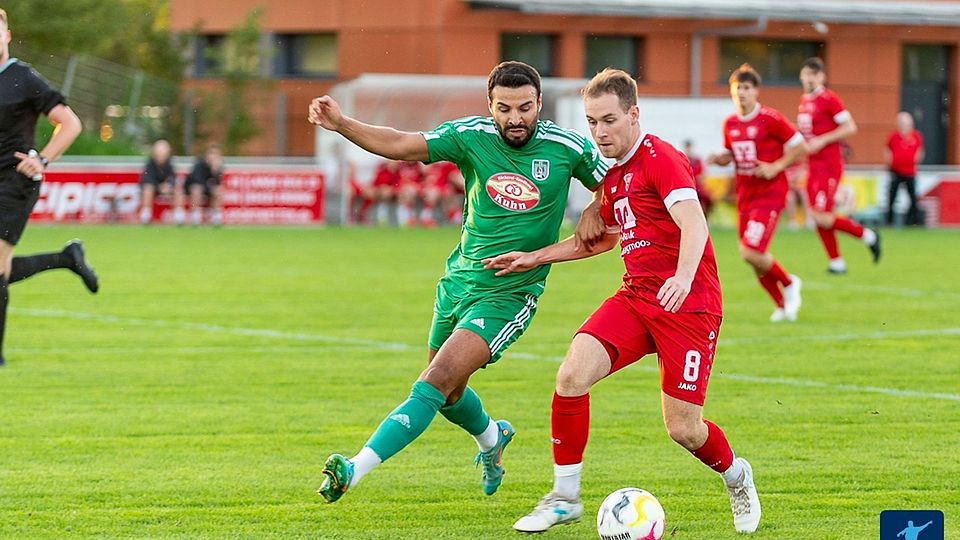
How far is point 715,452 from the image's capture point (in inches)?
231

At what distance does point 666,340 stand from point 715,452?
482mm

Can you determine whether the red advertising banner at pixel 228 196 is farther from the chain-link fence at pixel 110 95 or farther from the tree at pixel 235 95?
the tree at pixel 235 95

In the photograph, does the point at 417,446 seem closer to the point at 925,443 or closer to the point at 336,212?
the point at 925,443

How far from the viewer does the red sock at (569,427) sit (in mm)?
5805

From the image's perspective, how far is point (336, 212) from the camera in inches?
1225

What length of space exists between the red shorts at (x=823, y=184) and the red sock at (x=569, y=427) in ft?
37.9

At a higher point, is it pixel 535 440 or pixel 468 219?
pixel 468 219

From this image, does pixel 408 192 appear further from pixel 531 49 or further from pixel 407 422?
pixel 407 422

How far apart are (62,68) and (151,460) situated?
99.6 feet

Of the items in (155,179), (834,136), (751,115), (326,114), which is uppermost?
(326,114)

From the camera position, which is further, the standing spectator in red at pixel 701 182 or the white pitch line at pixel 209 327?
the standing spectator in red at pixel 701 182

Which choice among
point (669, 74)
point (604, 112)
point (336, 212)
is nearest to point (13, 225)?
point (604, 112)

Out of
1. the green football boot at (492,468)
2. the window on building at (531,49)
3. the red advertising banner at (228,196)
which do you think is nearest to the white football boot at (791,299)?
the green football boot at (492,468)

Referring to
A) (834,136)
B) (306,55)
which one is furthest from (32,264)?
(306,55)
